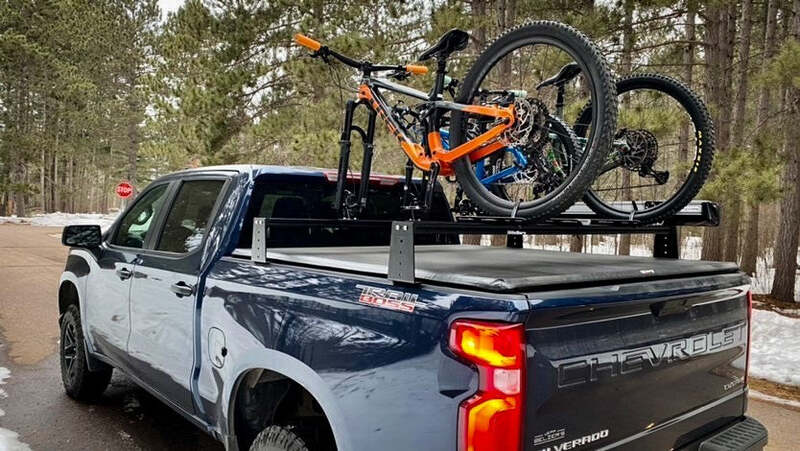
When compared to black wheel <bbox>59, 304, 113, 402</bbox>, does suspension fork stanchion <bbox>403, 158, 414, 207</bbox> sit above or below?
above

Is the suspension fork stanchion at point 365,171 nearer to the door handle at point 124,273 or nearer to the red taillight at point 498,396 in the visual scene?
the door handle at point 124,273

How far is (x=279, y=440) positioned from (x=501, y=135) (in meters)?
1.68

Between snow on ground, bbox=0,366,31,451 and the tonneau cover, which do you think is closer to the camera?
the tonneau cover

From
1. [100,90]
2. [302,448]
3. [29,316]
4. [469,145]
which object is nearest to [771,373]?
[469,145]

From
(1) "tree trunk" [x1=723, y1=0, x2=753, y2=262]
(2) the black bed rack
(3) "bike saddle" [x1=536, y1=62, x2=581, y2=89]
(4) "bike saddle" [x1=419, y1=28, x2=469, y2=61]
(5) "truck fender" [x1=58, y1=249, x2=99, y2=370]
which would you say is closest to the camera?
(2) the black bed rack

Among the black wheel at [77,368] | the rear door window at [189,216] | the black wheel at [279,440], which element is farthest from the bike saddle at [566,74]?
the black wheel at [77,368]

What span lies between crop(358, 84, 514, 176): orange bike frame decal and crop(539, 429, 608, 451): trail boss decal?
54.8 inches

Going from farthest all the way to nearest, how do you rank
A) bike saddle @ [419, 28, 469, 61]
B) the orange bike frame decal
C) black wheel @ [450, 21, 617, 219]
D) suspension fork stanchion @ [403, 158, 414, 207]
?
suspension fork stanchion @ [403, 158, 414, 207]
bike saddle @ [419, 28, 469, 61]
the orange bike frame decal
black wheel @ [450, 21, 617, 219]

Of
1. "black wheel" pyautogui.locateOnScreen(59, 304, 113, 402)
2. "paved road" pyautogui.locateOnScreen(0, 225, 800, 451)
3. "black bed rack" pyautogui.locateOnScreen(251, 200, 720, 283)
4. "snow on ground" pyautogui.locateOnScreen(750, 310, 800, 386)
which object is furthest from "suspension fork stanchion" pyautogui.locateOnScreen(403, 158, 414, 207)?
"snow on ground" pyautogui.locateOnScreen(750, 310, 800, 386)

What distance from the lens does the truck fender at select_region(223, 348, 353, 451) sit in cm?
206

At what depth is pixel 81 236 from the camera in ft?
13.4

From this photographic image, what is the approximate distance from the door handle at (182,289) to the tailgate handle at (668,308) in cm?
220

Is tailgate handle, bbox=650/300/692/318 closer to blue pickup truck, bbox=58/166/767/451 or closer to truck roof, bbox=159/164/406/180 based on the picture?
blue pickup truck, bbox=58/166/767/451

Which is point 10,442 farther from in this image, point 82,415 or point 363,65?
point 363,65
